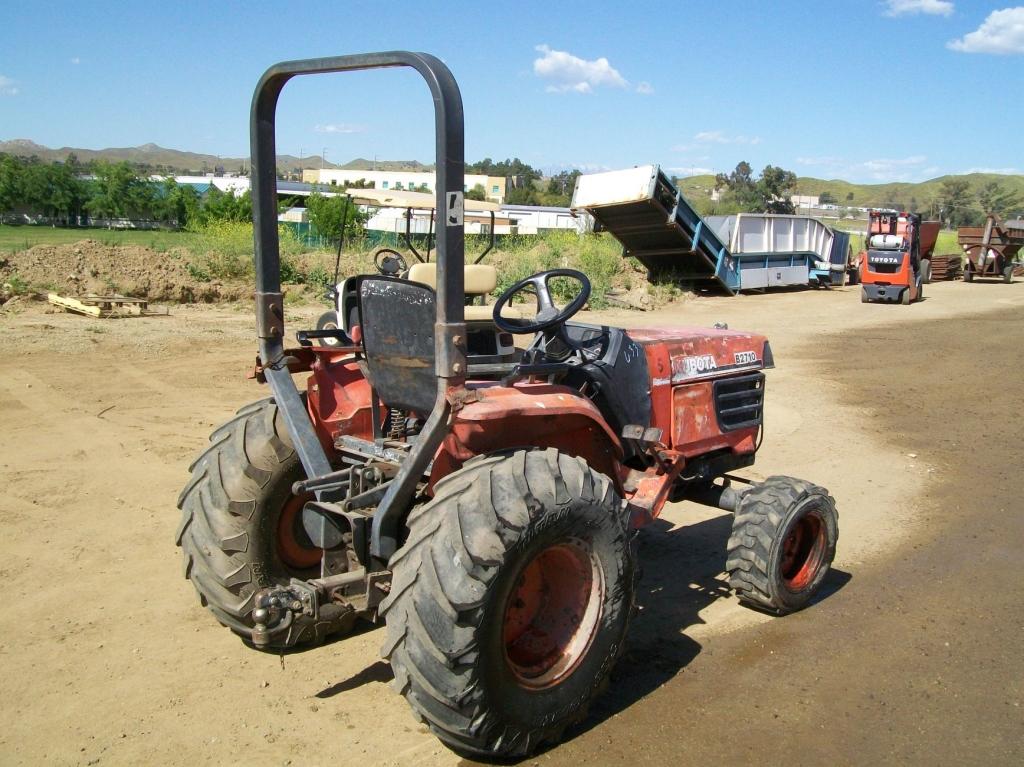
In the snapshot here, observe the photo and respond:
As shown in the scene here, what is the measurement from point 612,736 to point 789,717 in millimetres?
808

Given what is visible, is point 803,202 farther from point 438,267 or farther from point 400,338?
point 438,267

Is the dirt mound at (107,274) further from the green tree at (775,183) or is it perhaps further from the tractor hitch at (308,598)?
the green tree at (775,183)

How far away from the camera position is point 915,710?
3785 millimetres

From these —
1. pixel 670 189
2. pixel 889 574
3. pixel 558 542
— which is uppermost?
pixel 670 189

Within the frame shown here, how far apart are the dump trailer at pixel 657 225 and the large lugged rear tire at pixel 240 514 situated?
15.2 metres

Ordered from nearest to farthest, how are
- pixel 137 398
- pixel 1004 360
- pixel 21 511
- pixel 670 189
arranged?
pixel 21 511 → pixel 137 398 → pixel 1004 360 → pixel 670 189

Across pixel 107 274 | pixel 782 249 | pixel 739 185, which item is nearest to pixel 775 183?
pixel 739 185

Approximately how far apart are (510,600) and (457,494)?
473mm

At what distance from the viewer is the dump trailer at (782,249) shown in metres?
21.9

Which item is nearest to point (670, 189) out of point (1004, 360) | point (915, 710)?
point (1004, 360)

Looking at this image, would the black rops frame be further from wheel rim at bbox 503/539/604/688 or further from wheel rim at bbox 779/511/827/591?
wheel rim at bbox 779/511/827/591

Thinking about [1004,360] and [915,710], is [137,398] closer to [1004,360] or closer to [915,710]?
[915,710]

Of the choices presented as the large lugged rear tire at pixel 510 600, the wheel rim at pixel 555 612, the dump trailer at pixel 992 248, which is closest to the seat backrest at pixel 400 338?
the large lugged rear tire at pixel 510 600

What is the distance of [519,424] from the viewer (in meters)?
3.58
